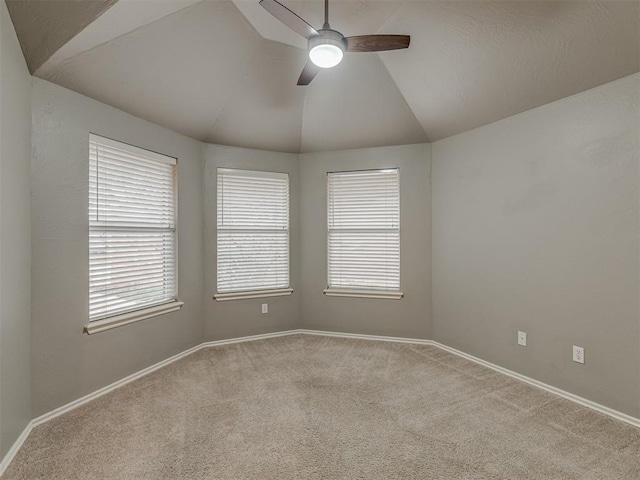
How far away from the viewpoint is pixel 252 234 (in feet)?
13.4

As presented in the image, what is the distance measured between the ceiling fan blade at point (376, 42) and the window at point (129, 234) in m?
2.15

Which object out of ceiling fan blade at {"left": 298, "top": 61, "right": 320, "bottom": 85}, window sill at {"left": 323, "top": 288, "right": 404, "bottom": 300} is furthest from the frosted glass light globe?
window sill at {"left": 323, "top": 288, "right": 404, "bottom": 300}

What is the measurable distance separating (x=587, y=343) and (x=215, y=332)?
3569 millimetres

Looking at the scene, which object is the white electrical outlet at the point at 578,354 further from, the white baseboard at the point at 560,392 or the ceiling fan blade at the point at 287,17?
the ceiling fan blade at the point at 287,17

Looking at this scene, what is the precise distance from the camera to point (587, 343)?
2535 millimetres

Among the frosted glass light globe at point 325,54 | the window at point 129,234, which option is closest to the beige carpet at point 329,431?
the window at point 129,234

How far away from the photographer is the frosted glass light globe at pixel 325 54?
197cm

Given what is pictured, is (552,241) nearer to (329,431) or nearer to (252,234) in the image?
(329,431)

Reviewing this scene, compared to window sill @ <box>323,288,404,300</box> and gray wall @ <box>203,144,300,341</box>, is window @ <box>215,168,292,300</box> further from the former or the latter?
window sill @ <box>323,288,404,300</box>

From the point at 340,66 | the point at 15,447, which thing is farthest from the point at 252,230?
the point at 15,447

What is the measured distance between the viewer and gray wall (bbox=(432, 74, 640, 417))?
2.33 m

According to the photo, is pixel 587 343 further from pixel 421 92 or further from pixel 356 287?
pixel 421 92

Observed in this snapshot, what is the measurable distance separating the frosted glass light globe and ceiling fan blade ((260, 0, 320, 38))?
82 mm

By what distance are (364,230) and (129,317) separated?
8.75ft
